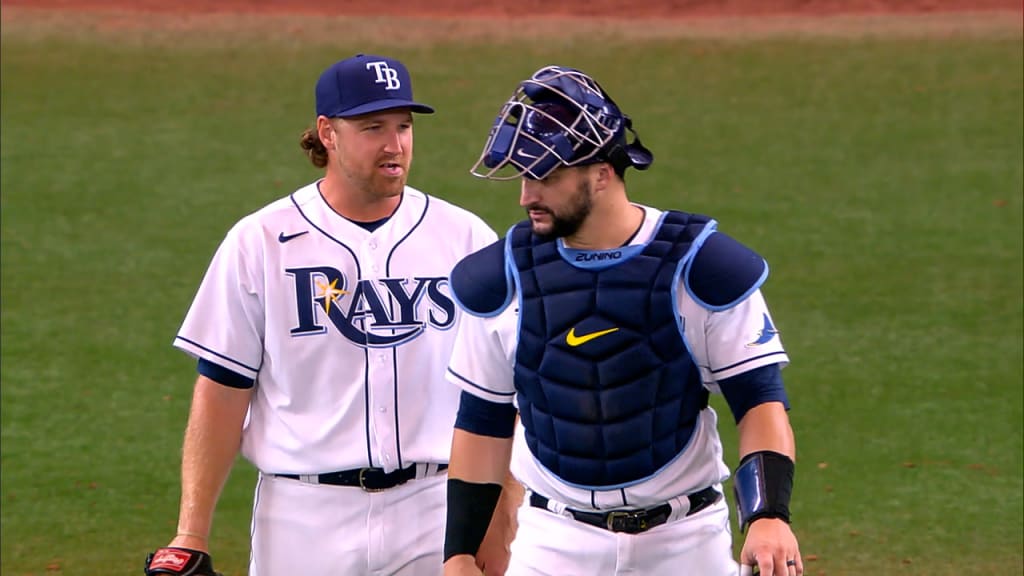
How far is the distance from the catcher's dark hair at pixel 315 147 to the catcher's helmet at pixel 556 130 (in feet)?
3.36

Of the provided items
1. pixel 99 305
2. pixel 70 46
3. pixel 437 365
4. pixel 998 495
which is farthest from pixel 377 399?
pixel 70 46

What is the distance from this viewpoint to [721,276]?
12.2ft

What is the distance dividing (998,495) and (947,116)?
26.7 feet

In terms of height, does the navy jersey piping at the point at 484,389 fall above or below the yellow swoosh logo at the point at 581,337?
below

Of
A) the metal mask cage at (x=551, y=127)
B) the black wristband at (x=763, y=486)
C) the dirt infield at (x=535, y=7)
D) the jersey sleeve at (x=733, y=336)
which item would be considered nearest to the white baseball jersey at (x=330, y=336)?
the metal mask cage at (x=551, y=127)

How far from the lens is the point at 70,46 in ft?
60.1

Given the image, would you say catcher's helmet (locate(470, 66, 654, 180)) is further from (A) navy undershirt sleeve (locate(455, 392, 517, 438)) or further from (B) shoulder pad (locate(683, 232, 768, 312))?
(A) navy undershirt sleeve (locate(455, 392, 517, 438))

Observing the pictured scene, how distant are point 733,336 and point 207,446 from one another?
1.56m

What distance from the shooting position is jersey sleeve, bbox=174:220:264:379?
447 cm

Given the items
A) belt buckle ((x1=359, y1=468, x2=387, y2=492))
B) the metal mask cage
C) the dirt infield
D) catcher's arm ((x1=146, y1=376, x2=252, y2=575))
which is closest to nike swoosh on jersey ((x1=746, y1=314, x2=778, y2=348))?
the metal mask cage

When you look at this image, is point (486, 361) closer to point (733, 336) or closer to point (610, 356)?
point (610, 356)

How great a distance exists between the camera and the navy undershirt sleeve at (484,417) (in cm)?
396

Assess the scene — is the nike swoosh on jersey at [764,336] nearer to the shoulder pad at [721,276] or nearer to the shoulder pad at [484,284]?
the shoulder pad at [721,276]

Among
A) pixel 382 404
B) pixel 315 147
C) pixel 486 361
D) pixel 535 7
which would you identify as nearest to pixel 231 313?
pixel 382 404
